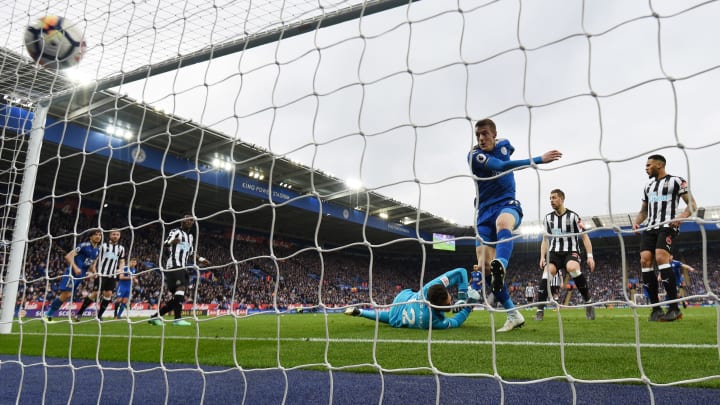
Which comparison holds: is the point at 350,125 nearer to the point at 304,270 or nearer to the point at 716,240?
the point at 304,270

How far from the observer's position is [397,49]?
2.92m

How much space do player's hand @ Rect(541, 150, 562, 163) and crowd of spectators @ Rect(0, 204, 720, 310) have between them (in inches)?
500

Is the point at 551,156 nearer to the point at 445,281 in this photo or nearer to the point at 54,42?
the point at 445,281

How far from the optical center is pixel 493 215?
14.5 feet

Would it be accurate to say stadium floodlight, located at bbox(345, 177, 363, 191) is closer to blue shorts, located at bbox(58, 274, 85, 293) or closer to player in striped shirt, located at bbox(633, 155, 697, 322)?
blue shorts, located at bbox(58, 274, 85, 293)

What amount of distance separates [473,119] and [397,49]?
0.87 metres

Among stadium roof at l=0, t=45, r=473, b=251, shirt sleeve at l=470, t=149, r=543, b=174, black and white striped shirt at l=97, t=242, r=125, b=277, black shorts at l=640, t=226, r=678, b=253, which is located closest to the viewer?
shirt sleeve at l=470, t=149, r=543, b=174

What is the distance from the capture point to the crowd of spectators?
17.0 meters

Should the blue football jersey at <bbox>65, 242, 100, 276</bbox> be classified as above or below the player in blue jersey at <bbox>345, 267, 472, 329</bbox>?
above

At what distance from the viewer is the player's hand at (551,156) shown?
280cm

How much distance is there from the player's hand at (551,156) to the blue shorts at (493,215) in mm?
1441

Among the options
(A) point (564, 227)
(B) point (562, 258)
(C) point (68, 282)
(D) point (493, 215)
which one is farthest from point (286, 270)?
(D) point (493, 215)

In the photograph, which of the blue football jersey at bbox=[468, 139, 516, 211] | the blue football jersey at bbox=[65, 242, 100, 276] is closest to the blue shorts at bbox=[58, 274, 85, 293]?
the blue football jersey at bbox=[65, 242, 100, 276]

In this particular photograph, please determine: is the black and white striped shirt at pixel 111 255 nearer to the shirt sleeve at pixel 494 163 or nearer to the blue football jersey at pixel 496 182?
the blue football jersey at pixel 496 182
